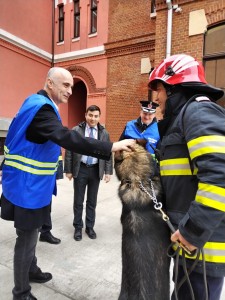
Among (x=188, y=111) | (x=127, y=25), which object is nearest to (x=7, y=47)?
(x=127, y=25)

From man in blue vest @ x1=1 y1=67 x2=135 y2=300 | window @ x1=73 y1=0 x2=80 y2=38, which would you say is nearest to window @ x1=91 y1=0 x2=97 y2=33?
window @ x1=73 y1=0 x2=80 y2=38

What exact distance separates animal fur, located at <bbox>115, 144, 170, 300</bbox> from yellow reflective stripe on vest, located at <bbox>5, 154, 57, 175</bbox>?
79 centimetres

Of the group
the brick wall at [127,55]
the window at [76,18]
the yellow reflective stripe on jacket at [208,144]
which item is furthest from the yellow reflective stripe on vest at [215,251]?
the window at [76,18]

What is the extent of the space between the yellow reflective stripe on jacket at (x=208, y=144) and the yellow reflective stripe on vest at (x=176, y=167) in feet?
0.50

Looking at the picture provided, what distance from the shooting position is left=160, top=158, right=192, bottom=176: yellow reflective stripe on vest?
1.38 meters

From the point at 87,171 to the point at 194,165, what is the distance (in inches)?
104

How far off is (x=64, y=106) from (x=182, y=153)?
1231 cm

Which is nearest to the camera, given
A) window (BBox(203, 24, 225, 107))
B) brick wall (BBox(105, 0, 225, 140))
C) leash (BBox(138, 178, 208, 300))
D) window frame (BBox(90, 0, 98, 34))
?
leash (BBox(138, 178, 208, 300))

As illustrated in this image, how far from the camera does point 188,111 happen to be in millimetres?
1313

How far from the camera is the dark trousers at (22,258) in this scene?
2.18m

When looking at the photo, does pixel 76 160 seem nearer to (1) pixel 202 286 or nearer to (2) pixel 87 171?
(2) pixel 87 171

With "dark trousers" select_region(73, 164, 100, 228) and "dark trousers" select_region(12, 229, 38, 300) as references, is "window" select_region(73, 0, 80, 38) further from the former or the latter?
"dark trousers" select_region(12, 229, 38, 300)

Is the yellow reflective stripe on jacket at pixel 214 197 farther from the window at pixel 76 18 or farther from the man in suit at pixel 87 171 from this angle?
the window at pixel 76 18

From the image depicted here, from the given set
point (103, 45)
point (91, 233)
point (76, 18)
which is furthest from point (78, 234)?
point (76, 18)
